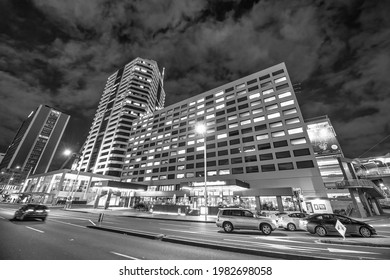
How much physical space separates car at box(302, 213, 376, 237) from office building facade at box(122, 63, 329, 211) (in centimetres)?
1591

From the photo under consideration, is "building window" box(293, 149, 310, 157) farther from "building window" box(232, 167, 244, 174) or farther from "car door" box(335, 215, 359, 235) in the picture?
"car door" box(335, 215, 359, 235)

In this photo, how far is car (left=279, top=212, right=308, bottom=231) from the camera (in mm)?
14544

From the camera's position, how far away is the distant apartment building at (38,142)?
145 m

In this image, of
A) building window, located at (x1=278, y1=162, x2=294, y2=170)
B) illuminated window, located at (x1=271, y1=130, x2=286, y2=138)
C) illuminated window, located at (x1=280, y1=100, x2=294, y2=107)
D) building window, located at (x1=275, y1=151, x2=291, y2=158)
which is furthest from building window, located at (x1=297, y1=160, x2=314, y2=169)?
illuminated window, located at (x1=280, y1=100, x2=294, y2=107)

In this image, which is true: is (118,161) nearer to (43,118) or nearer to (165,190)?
(165,190)

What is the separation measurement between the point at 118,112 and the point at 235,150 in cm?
7514

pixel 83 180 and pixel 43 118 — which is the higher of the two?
pixel 43 118

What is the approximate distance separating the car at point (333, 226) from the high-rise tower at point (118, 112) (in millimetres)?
77969

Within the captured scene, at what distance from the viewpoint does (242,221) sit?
41.8 ft

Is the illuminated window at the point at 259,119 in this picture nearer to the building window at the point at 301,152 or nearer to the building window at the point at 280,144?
the building window at the point at 280,144
